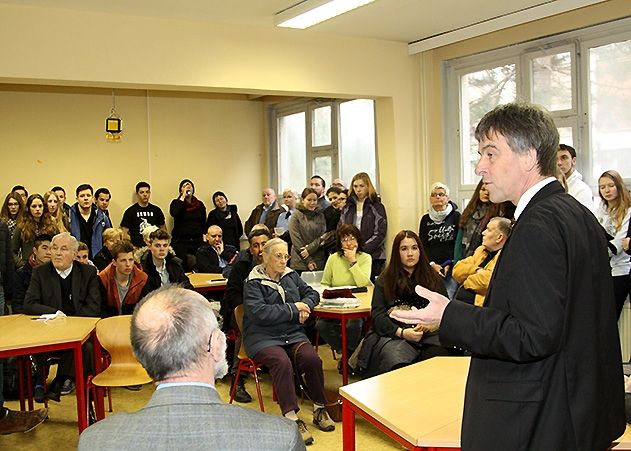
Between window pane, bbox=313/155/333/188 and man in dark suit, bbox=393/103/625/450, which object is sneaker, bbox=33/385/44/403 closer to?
man in dark suit, bbox=393/103/625/450

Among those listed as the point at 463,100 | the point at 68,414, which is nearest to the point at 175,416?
the point at 68,414

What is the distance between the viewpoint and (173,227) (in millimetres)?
9547

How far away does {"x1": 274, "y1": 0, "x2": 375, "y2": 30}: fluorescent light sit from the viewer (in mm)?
5617

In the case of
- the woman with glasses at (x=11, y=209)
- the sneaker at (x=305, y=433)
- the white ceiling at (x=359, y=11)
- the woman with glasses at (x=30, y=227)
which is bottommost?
the sneaker at (x=305, y=433)

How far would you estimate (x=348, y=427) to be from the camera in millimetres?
2711

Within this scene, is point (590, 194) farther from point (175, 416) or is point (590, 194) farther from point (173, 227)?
point (173, 227)

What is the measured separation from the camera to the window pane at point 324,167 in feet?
31.2

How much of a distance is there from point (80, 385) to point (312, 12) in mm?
3553

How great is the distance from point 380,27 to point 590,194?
2.59 metres

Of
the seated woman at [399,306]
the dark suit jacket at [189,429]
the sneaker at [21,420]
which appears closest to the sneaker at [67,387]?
the sneaker at [21,420]

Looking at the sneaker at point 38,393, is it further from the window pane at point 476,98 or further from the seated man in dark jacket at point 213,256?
the window pane at point 476,98

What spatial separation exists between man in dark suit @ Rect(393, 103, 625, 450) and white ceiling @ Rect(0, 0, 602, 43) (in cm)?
443

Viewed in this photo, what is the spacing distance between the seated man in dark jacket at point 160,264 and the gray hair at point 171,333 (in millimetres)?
3774

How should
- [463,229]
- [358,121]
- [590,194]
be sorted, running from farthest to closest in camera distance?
[358,121]
[463,229]
[590,194]
